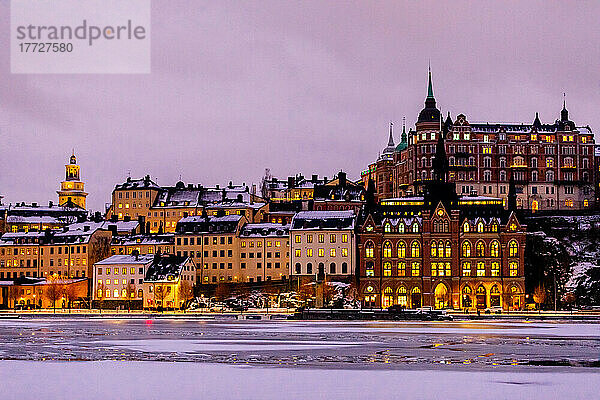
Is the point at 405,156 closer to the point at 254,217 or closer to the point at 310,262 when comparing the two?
the point at 254,217

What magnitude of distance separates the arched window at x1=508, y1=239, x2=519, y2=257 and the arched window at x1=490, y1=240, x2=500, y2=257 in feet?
5.11

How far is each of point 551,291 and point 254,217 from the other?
181 feet

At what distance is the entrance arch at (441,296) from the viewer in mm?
131625

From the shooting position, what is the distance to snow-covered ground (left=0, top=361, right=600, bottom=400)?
114 feet

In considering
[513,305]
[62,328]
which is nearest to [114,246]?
[513,305]

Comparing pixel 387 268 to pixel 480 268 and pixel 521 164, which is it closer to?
pixel 480 268

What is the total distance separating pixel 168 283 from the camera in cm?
13250

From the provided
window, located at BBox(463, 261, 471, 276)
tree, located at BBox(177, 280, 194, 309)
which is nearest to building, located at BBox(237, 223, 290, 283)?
tree, located at BBox(177, 280, 194, 309)

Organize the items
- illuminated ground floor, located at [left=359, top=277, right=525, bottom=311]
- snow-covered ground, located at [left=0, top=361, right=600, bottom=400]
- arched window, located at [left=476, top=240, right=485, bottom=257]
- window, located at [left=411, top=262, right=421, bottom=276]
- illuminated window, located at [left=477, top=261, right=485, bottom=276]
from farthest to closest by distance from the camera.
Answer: window, located at [left=411, top=262, right=421, bottom=276]
arched window, located at [left=476, top=240, right=485, bottom=257]
illuminated window, located at [left=477, top=261, right=485, bottom=276]
illuminated ground floor, located at [left=359, top=277, right=525, bottom=311]
snow-covered ground, located at [left=0, top=361, right=600, bottom=400]

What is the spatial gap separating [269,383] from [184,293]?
94926mm

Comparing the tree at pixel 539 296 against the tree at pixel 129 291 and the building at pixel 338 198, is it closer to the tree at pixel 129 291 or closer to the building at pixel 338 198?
the building at pixel 338 198

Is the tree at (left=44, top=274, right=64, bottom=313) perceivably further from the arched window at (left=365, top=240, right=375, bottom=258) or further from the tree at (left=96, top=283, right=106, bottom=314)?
the arched window at (left=365, top=240, right=375, bottom=258)

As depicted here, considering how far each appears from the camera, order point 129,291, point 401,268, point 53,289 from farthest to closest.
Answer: point 129,291 → point 53,289 → point 401,268

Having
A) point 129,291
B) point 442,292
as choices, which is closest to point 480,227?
point 442,292
